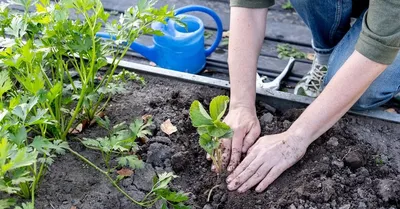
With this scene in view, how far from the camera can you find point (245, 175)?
181 centimetres

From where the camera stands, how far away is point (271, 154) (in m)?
1.81

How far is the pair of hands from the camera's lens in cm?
181

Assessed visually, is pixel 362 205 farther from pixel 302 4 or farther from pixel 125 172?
pixel 302 4

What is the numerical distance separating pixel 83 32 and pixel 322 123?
0.82 metres

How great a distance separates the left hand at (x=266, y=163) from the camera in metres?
1.81

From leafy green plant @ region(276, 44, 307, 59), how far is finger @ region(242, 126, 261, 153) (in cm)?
99

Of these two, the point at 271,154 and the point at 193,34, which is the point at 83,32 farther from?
the point at 193,34

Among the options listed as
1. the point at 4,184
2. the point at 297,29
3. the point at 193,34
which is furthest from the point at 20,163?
the point at 297,29

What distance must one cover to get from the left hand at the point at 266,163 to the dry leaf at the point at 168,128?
0.31 meters

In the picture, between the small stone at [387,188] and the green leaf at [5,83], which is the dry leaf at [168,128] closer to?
the green leaf at [5,83]

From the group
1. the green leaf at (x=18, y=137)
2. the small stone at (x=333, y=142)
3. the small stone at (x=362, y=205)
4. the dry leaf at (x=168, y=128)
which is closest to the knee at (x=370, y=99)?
the small stone at (x=333, y=142)

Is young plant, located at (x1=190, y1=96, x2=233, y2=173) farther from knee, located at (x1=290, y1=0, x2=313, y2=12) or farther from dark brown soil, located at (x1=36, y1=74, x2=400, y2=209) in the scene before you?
knee, located at (x1=290, y1=0, x2=313, y2=12)

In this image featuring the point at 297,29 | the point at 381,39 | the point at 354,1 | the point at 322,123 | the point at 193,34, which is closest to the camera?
the point at 381,39

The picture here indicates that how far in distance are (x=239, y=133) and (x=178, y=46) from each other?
81 cm
